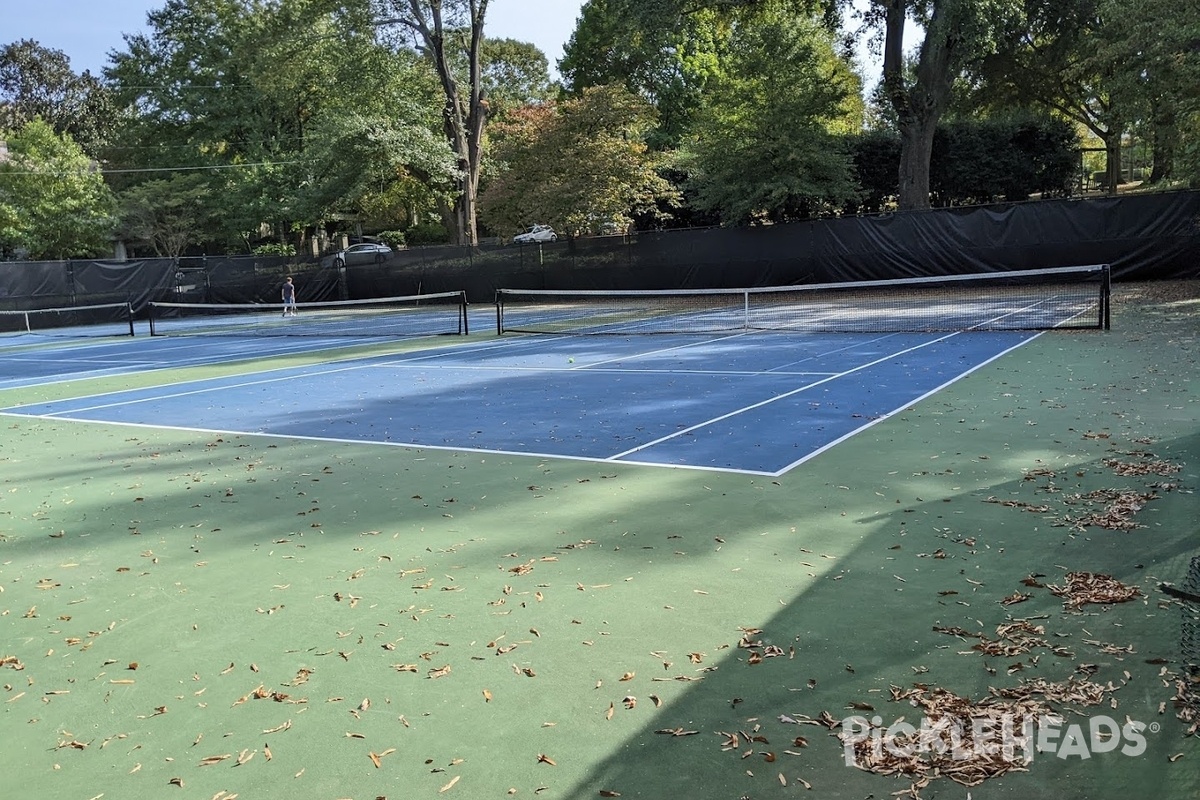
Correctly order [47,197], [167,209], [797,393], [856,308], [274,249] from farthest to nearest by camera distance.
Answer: [274,249], [167,209], [47,197], [856,308], [797,393]

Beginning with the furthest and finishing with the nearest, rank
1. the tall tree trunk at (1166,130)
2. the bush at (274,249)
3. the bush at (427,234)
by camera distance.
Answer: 1. the bush at (427,234)
2. the bush at (274,249)
3. the tall tree trunk at (1166,130)

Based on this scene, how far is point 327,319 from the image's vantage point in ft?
92.8

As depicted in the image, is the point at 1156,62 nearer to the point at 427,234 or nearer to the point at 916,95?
the point at 916,95

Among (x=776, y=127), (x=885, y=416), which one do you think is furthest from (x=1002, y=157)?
(x=885, y=416)

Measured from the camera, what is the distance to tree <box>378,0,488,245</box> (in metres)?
36.1

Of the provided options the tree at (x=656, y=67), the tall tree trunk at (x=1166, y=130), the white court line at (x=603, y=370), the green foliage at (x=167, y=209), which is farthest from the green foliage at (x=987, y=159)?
the green foliage at (x=167, y=209)

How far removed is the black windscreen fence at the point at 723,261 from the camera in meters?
23.4

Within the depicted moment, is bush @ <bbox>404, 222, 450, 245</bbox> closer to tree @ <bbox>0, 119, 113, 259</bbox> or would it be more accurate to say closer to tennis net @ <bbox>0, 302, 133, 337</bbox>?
tree @ <bbox>0, 119, 113, 259</bbox>

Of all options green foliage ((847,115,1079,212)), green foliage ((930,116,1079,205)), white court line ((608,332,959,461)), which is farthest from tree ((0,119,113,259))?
white court line ((608,332,959,461))

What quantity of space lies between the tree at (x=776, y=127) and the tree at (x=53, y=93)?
45751 millimetres

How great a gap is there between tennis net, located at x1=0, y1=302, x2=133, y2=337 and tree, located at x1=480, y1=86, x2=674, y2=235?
14.3m

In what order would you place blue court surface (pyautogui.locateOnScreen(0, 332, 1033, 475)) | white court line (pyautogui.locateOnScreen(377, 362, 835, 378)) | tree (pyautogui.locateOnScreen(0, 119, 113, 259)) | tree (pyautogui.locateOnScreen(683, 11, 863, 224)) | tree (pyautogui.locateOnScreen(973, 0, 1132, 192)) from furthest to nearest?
tree (pyautogui.locateOnScreen(0, 119, 113, 259)) < tree (pyautogui.locateOnScreen(973, 0, 1132, 192)) < tree (pyautogui.locateOnScreen(683, 11, 863, 224)) < white court line (pyautogui.locateOnScreen(377, 362, 835, 378)) < blue court surface (pyautogui.locateOnScreen(0, 332, 1033, 475))

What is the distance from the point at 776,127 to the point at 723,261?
14.6ft

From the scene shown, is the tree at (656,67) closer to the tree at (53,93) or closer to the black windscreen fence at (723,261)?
the black windscreen fence at (723,261)
